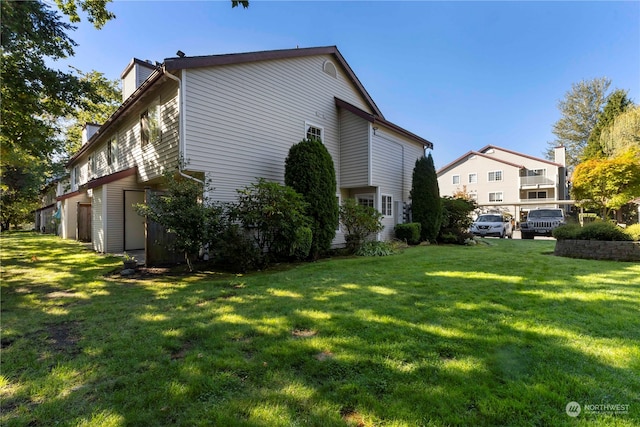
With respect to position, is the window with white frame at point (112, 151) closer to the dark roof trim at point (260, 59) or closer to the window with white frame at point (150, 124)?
the window with white frame at point (150, 124)

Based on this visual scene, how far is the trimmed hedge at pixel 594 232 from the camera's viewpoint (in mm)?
8242

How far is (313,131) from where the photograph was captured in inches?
488

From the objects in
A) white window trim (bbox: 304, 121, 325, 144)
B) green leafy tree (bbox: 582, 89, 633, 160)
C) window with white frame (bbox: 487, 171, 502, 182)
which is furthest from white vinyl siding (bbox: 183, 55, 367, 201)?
green leafy tree (bbox: 582, 89, 633, 160)

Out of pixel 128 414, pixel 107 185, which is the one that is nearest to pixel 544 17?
pixel 128 414

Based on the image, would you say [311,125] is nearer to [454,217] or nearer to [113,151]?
[454,217]

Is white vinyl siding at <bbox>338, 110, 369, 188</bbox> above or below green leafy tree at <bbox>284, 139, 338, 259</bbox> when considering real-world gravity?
above

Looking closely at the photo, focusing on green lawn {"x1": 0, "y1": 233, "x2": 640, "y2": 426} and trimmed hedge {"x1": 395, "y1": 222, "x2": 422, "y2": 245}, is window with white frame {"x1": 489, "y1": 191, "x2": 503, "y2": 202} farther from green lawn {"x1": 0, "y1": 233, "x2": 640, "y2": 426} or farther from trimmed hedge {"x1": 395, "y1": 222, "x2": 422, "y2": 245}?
green lawn {"x1": 0, "y1": 233, "x2": 640, "y2": 426}

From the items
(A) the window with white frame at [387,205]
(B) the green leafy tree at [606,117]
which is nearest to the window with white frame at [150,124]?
(A) the window with white frame at [387,205]

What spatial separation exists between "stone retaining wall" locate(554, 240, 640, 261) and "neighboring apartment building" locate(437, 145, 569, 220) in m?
24.1

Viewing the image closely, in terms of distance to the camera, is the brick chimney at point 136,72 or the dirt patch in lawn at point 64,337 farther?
the brick chimney at point 136,72
